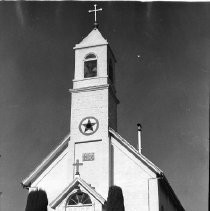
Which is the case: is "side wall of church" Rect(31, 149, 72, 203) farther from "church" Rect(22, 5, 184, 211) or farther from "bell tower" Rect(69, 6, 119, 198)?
"bell tower" Rect(69, 6, 119, 198)

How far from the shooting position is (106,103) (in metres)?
28.2

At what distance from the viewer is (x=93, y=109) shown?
28.3 meters

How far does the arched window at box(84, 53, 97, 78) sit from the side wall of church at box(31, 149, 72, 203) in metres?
4.45

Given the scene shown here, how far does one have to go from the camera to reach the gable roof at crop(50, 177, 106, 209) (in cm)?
2572

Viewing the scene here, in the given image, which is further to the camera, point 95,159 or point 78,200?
point 95,159

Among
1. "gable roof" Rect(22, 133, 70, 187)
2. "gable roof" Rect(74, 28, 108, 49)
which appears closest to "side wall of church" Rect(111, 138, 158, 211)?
"gable roof" Rect(22, 133, 70, 187)

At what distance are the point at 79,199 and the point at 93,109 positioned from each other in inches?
192

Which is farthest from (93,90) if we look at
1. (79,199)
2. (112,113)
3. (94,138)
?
(79,199)

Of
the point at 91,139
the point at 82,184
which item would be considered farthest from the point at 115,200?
the point at 91,139

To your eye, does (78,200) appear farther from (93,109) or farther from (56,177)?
(93,109)

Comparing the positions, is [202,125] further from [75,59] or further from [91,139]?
[75,59]

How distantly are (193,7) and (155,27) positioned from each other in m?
2.20

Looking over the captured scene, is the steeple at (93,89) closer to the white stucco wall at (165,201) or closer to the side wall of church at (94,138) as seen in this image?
the side wall of church at (94,138)

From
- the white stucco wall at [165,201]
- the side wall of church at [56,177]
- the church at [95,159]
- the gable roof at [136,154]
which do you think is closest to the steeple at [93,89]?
the church at [95,159]
